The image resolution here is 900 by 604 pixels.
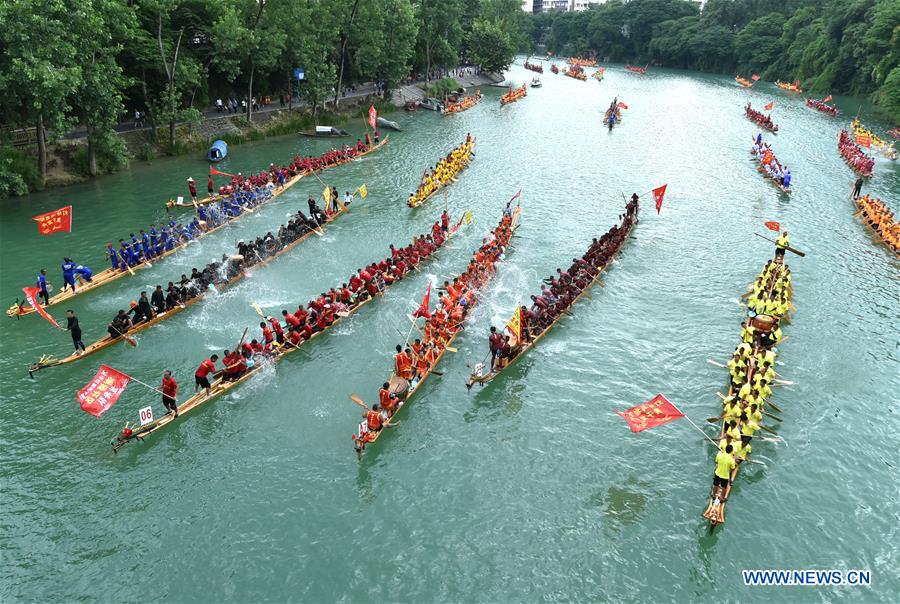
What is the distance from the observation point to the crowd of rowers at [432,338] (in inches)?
686

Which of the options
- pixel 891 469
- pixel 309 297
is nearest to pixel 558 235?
pixel 309 297

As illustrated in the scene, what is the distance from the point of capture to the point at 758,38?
121 metres

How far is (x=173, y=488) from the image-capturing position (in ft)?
50.7

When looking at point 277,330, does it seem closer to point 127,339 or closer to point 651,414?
point 127,339

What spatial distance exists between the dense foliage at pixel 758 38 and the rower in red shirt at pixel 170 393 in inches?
3293

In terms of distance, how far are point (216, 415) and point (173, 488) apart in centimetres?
306

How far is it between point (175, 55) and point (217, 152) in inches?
289

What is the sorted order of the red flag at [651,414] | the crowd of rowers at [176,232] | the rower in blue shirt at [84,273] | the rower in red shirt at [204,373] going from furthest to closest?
the crowd of rowers at [176,232], the rower in blue shirt at [84,273], the rower in red shirt at [204,373], the red flag at [651,414]

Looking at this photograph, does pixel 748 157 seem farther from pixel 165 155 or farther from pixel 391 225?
pixel 165 155

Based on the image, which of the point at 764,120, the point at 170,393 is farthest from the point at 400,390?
the point at 764,120

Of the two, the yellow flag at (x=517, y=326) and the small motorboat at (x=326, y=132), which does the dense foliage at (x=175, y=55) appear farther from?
the yellow flag at (x=517, y=326)

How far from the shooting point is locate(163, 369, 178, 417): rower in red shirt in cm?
1712

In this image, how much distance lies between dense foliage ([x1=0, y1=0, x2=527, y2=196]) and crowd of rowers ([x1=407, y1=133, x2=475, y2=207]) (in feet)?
59.1

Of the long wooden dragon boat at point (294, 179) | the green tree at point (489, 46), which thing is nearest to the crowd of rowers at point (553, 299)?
the long wooden dragon boat at point (294, 179)
